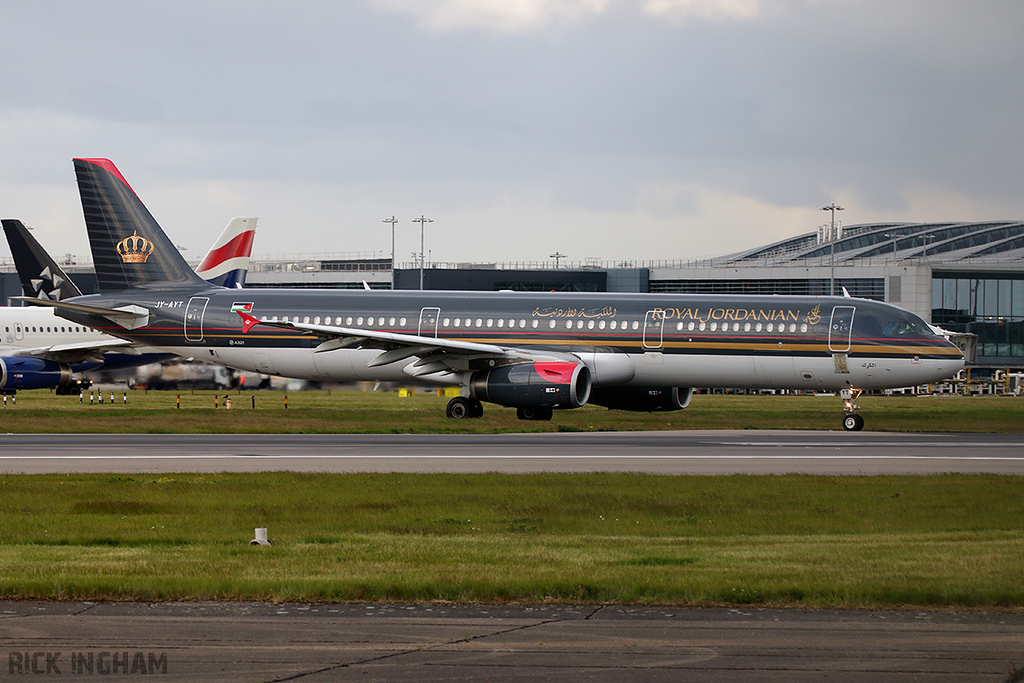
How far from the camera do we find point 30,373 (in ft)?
165

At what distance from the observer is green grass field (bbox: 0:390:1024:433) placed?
109 feet

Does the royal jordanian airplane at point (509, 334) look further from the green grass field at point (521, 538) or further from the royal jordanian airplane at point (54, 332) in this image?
the green grass field at point (521, 538)

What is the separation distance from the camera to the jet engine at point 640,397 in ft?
118

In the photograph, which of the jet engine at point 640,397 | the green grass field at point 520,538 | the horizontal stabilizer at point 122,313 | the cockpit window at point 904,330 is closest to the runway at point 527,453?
the green grass field at point 520,538

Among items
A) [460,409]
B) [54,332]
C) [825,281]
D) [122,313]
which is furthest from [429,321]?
[825,281]

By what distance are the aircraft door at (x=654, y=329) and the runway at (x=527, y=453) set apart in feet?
10.6

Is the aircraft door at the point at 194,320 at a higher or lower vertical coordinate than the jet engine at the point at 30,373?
higher

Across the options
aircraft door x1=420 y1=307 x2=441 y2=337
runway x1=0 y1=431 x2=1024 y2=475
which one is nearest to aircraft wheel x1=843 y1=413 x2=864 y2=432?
runway x1=0 y1=431 x2=1024 y2=475

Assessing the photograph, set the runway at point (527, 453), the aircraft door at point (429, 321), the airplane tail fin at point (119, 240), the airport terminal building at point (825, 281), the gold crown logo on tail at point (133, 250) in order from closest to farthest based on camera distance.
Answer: the runway at point (527, 453) → the aircraft door at point (429, 321) → the airplane tail fin at point (119, 240) → the gold crown logo on tail at point (133, 250) → the airport terminal building at point (825, 281)

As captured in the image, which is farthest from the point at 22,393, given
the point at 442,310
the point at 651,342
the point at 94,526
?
the point at 94,526

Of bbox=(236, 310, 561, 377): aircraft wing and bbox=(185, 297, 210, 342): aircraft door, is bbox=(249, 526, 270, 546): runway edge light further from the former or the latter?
bbox=(185, 297, 210, 342): aircraft door

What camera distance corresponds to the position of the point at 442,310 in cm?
3666

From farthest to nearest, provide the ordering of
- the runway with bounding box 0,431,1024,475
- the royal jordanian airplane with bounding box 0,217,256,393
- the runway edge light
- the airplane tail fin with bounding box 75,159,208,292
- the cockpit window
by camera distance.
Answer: the royal jordanian airplane with bounding box 0,217,256,393 → the airplane tail fin with bounding box 75,159,208,292 → the cockpit window → the runway with bounding box 0,431,1024,475 → the runway edge light

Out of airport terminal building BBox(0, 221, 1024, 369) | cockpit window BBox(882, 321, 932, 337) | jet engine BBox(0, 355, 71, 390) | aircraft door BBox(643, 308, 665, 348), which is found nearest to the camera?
cockpit window BBox(882, 321, 932, 337)
